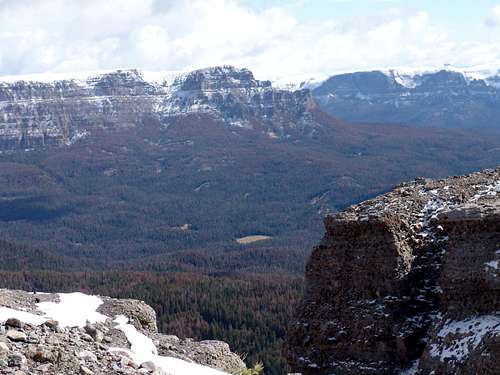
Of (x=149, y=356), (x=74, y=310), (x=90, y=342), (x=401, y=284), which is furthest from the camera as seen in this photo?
(x=74, y=310)

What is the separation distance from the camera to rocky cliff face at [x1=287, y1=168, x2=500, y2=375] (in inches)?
770

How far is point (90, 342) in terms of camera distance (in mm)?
19844

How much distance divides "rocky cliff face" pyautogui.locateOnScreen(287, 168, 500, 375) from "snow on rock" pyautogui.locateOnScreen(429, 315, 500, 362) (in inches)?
1.4

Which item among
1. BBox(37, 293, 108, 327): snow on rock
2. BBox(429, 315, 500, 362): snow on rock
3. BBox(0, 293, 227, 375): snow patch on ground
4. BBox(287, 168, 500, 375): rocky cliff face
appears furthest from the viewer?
BBox(37, 293, 108, 327): snow on rock

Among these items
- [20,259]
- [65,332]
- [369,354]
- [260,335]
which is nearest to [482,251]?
[369,354]

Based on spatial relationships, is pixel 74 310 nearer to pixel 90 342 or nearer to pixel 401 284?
pixel 90 342

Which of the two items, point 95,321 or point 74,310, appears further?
point 74,310

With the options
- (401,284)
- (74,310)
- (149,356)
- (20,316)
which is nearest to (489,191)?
(401,284)

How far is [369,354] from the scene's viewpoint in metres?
21.7

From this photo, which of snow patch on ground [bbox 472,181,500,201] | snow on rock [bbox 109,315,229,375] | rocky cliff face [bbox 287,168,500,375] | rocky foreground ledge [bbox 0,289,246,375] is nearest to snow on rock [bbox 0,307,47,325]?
rocky foreground ledge [bbox 0,289,246,375]

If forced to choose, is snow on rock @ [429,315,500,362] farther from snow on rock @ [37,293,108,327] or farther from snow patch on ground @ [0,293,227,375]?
snow on rock @ [37,293,108,327]

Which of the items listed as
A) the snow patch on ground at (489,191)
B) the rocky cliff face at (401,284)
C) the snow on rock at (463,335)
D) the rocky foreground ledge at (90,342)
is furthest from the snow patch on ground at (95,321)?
the snow patch on ground at (489,191)

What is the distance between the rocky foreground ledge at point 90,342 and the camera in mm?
16844

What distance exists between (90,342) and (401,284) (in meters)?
8.51
